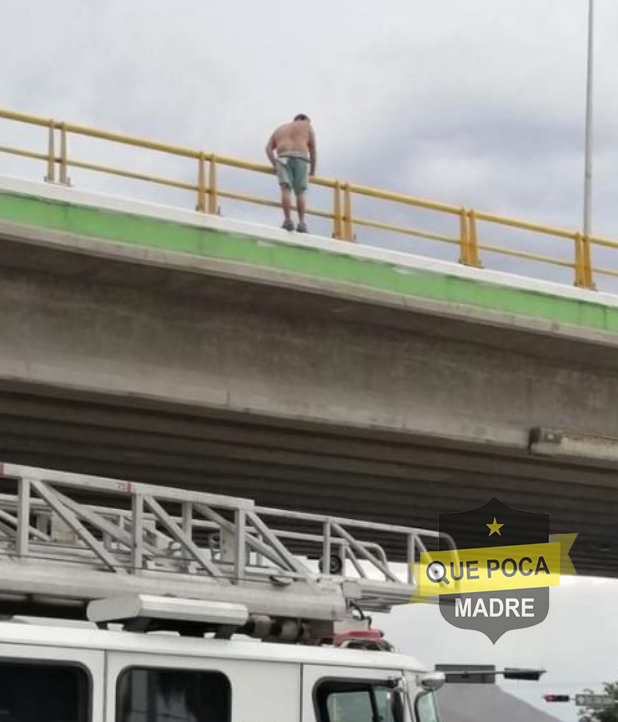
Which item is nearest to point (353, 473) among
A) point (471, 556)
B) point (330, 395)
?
point (330, 395)

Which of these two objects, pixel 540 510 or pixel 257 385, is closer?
pixel 257 385

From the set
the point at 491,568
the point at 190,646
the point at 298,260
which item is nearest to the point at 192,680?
the point at 190,646

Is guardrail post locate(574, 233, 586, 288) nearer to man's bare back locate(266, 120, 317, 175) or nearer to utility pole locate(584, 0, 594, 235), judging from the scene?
man's bare back locate(266, 120, 317, 175)

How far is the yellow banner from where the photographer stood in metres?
10.7

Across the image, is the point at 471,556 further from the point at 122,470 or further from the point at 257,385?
the point at 257,385

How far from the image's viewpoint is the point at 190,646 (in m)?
8.23

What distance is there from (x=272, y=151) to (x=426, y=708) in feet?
36.2

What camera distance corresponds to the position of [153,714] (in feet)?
26.3

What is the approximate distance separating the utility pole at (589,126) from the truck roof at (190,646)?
20013mm

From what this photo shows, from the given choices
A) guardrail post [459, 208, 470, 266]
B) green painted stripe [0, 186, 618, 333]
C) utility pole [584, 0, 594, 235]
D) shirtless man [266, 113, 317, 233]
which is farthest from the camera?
utility pole [584, 0, 594, 235]

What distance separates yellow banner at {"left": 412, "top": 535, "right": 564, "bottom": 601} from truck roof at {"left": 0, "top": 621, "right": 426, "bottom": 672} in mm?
1373

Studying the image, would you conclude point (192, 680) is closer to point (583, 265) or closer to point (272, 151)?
point (272, 151)

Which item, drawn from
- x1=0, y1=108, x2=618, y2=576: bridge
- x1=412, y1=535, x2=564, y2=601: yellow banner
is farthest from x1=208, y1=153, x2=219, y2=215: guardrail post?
x1=412, y1=535, x2=564, y2=601: yellow banner

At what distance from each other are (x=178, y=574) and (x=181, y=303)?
862 centimetres
